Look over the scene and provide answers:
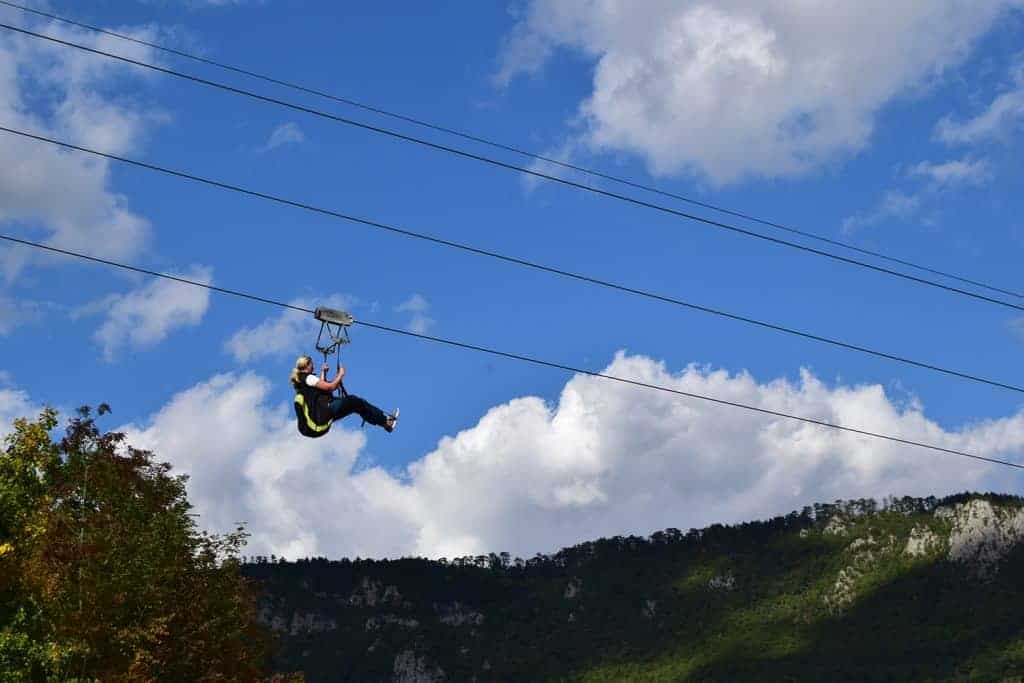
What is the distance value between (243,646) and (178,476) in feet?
23.7

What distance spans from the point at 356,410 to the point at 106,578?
651 inches

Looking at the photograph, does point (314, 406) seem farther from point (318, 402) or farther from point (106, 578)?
point (106, 578)

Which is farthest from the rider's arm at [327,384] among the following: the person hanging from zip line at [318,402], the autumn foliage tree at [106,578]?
the autumn foliage tree at [106,578]

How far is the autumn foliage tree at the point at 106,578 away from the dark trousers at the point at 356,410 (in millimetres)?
15426

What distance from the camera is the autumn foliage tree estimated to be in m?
36.2

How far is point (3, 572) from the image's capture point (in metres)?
38.2

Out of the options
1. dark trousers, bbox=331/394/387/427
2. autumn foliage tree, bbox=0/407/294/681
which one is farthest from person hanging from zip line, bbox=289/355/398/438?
autumn foliage tree, bbox=0/407/294/681

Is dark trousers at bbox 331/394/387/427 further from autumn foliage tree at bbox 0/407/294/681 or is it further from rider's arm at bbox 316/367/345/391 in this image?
autumn foliage tree at bbox 0/407/294/681

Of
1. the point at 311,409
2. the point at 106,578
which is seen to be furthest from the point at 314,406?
the point at 106,578

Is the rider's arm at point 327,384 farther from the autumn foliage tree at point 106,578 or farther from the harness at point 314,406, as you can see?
the autumn foliage tree at point 106,578

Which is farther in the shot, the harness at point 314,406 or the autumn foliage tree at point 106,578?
the autumn foliage tree at point 106,578

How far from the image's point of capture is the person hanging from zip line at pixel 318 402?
75.6ft

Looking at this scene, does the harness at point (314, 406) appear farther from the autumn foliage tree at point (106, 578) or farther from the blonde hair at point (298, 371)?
the autumn foliage tree at point (106, 578)

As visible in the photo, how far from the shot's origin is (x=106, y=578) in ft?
121
